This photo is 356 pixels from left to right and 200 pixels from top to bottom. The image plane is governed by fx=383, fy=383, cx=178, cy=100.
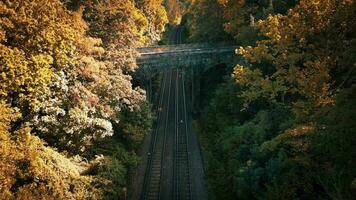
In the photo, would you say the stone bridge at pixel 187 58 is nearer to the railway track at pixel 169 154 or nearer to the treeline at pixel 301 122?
the railway track at pixel 169 154

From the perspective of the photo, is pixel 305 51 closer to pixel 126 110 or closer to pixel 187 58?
pixel 126 110

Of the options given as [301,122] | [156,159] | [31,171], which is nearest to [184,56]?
[156,159]

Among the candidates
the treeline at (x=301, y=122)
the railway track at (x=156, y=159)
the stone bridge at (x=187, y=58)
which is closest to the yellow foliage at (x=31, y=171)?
the railway track at (x=156, y=159)

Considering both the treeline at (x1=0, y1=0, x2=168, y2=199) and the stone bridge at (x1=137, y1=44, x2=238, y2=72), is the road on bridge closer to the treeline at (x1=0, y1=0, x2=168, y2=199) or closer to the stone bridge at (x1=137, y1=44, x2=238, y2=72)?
the treeline at (x1=0, y1=0, x2=168, y2=199)

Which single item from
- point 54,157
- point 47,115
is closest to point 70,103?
point 47,115

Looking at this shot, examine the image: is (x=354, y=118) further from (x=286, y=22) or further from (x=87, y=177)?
(x=87, y=177)

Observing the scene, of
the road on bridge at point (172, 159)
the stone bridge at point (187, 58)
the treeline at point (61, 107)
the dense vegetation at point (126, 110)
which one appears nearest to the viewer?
the dense vegetation at point (126, 110)
